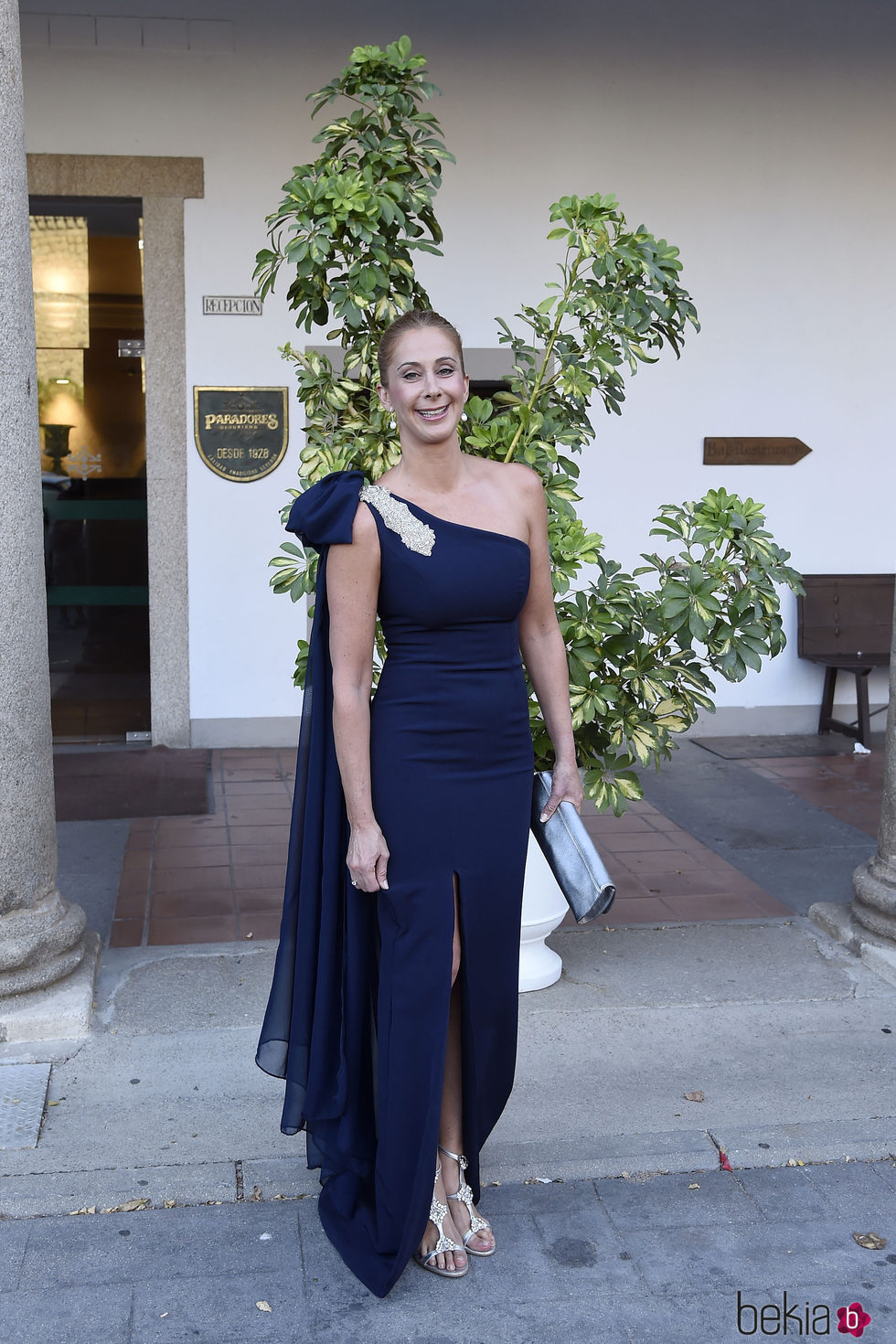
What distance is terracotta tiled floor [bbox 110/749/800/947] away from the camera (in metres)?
4.86

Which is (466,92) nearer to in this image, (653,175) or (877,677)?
(653,175)

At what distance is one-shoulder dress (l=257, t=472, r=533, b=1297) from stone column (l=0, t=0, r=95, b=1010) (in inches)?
51.5

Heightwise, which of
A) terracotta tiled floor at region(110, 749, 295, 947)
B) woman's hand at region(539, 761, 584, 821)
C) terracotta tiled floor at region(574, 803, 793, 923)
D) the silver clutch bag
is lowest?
terracotta tiled floor at region(574, 803, 793, 923)

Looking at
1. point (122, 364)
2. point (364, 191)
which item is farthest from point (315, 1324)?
point (122, 364)

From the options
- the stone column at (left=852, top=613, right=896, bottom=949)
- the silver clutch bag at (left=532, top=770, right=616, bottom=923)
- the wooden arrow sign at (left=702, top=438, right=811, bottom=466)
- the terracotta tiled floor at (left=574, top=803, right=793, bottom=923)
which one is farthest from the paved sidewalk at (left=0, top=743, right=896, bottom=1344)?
the wooden arrow sign at (left=702, top=438, right=811, bottom=466)

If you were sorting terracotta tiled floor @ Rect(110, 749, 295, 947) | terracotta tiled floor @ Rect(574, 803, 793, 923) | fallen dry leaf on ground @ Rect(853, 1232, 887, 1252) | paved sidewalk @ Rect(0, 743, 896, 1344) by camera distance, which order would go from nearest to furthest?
paved sidewalk @ Rect(0, 743, 896, 1344) < fallen dry leaf on ground @ Rect(853, 1232, 887, 1252) < terracotta tiled floor @ Rect(110, 749, 295, 947) < terracotta tiled floor @ Rect(574, 803, 793, 923)

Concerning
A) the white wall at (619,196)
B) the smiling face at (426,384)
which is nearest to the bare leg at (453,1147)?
the smiling face at (426,384)

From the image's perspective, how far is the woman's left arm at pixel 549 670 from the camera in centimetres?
291

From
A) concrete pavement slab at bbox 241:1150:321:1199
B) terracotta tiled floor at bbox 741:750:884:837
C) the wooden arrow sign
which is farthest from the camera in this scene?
the wooden arrow sign

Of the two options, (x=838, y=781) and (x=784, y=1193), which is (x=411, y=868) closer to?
(x=784, y=1193)

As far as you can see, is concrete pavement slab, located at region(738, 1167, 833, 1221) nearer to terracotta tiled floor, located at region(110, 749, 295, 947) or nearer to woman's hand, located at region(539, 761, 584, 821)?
woman's hand, located at region(539, 761, 584, 821)

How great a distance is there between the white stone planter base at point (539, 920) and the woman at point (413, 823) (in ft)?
3.93

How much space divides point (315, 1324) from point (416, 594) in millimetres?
1523

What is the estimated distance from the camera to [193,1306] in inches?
107
